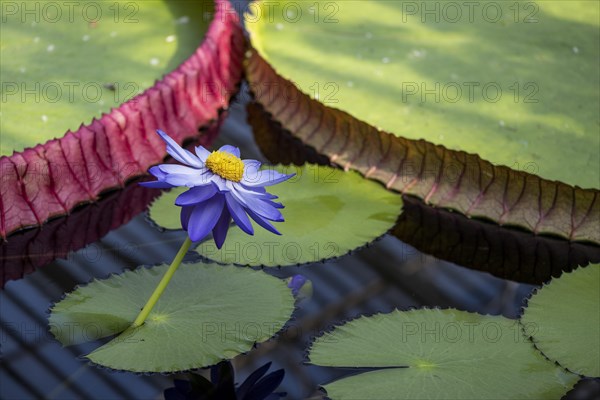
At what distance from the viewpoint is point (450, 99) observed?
233cm

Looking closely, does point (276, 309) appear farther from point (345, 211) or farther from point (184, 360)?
point (345, 211)

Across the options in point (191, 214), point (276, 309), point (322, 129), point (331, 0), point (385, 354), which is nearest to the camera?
point (191, 214)

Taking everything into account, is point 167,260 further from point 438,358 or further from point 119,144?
point 438,358

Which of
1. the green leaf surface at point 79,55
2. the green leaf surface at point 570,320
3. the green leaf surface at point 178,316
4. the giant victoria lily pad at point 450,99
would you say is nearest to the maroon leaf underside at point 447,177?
the giant victoria lily pad at point 450,99

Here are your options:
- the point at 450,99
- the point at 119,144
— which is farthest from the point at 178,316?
the point at 450,99

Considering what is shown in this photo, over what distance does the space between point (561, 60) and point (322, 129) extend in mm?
652

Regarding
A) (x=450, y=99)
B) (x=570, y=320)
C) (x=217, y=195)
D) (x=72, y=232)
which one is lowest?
(x=72, y=232)

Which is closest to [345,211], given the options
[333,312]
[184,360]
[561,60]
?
[333,312]

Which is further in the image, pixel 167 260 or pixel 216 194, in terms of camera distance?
pixel 167 260

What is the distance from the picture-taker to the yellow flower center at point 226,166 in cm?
154

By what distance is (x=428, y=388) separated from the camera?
62.2 inches

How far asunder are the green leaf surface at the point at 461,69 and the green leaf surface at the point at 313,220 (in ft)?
0.60

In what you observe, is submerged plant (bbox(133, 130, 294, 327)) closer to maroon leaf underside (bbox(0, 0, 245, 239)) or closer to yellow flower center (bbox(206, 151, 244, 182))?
yellow flower center (bbox(206, 151, 244, 182))

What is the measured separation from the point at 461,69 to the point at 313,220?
0.66m
